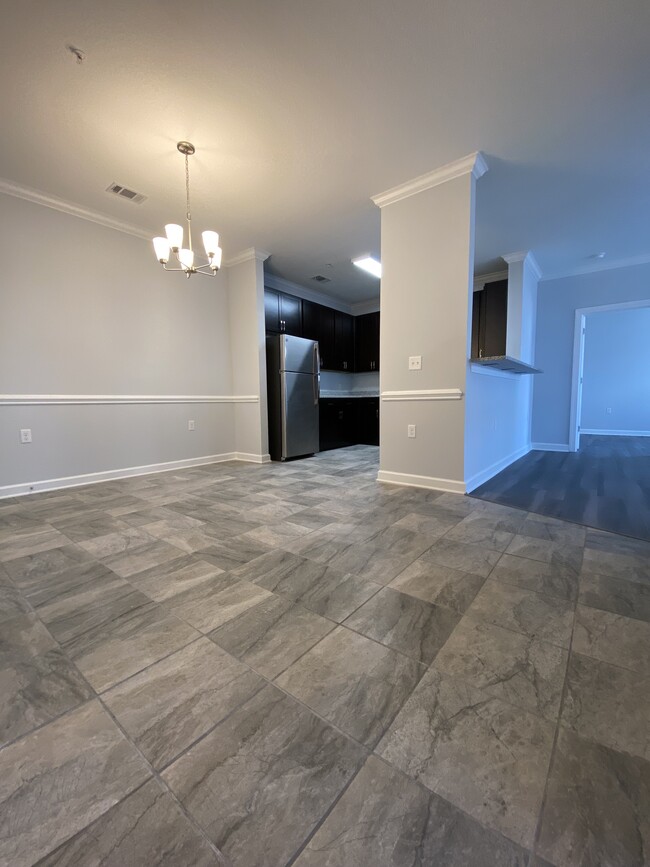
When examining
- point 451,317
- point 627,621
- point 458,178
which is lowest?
point 627,621

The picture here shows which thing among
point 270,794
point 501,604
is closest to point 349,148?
point 501,604

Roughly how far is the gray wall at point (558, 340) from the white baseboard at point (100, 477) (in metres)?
4.25

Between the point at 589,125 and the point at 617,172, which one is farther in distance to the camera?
the point at 617,172

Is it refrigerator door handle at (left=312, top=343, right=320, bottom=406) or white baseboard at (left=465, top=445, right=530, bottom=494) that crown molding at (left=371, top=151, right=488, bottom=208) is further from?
white baseboard at (left=465, top=445, right=530, bottom=494)

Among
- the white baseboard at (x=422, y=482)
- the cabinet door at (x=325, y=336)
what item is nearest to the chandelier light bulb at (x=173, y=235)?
the white baseboard at (x=422, y=482)

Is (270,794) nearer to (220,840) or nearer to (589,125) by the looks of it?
(220,840)

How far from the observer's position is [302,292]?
18.4ft

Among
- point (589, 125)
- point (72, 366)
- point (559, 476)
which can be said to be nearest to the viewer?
point (589, 125)

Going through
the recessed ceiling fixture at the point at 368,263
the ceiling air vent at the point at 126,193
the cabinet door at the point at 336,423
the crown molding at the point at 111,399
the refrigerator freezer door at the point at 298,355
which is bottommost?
the cabinet door at the point at 336,423

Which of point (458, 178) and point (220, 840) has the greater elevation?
point (458, 178)

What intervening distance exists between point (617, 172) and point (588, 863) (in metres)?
4.01

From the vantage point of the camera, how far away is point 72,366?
3.31m

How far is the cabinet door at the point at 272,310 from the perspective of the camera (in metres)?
4.75

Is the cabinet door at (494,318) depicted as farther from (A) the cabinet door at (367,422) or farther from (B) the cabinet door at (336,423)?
(B) the cabinet door at (336,423)
